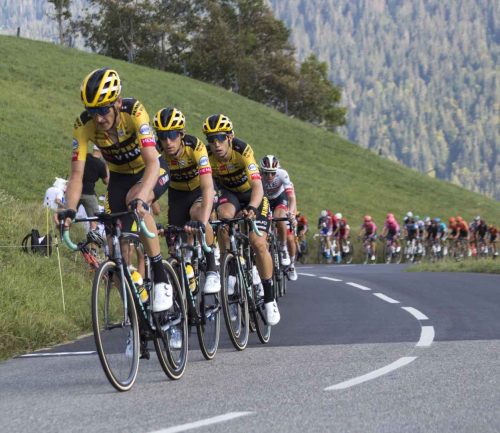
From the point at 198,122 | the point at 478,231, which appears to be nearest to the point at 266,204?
the point at 478,231

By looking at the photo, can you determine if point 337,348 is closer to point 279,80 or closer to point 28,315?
point 28,315

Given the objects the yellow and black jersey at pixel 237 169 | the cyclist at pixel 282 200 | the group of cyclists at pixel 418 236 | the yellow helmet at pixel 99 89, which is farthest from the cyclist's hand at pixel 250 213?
the group of cyclists at pixel 418 236

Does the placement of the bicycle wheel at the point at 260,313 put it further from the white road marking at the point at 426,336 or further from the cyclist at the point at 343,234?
the cyclist at the point at 343,234

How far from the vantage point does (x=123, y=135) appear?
7.98 metres

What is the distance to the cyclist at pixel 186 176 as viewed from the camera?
9086 millimetres

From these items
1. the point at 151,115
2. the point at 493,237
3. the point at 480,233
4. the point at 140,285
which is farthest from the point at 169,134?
the point at 151,115

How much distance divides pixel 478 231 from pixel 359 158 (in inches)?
1367

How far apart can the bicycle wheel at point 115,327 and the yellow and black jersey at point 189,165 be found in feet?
7.07

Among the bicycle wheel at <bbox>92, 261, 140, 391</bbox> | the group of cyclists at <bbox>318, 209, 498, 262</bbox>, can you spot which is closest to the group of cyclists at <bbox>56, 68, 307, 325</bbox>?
the bicycle wheel at <bbox>92, 261, 140, 391</bbox>

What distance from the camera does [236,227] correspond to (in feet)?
33.5

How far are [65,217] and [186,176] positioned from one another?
3.18 meters

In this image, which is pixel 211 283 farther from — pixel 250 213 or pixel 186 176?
pixel 186 176

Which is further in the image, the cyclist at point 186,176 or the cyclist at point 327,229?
the cyclist at point 327,229

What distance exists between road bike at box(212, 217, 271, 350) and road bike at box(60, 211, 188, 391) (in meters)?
1.49
